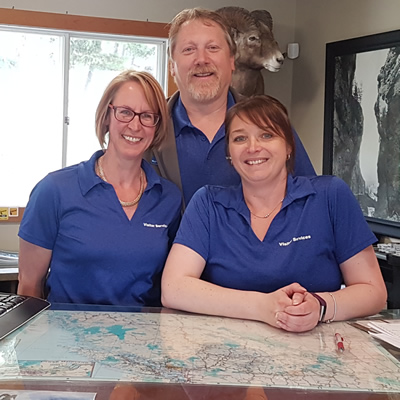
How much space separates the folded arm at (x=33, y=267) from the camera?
1795 millimetres

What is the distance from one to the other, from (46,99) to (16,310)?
3624 mm

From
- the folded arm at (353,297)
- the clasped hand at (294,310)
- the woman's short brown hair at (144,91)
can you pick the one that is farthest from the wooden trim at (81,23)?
the clasped hand at (294,310)

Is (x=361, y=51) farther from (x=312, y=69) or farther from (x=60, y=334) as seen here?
(x=60, y=334)

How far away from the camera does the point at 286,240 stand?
1614 mm

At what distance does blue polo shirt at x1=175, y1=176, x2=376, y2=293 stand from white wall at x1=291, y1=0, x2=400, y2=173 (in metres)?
2.82

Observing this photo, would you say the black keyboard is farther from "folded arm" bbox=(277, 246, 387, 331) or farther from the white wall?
the white wall

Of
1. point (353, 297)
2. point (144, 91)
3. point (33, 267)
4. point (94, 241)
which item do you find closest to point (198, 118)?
point (144, 91)

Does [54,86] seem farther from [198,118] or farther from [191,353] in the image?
[191,353]

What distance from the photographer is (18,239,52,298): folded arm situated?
180 centimetres

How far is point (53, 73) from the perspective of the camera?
4746 millimetres

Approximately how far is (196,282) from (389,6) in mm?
3149

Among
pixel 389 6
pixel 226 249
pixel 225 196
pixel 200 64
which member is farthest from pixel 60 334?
pixel 389 6

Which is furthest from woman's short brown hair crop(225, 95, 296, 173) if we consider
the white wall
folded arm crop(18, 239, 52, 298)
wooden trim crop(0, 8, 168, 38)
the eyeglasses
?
wooden trim crop(0, 8, 168, 38)

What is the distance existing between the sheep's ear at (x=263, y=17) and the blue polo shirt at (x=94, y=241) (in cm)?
321
